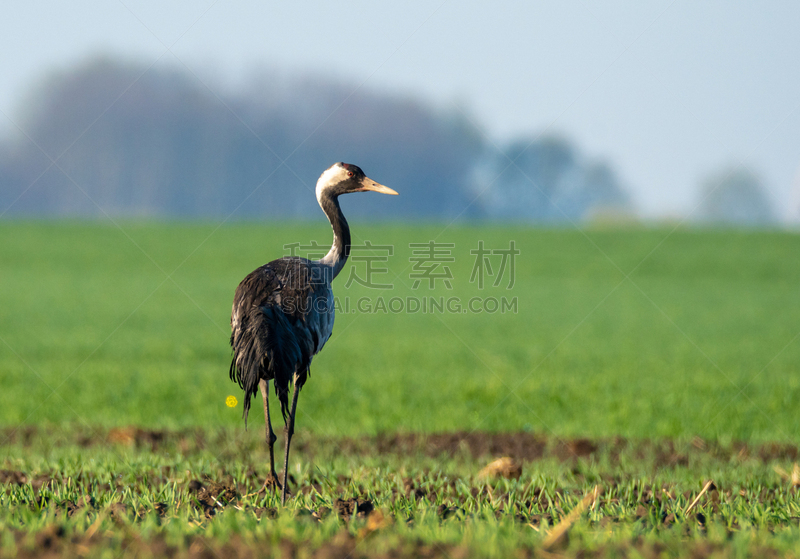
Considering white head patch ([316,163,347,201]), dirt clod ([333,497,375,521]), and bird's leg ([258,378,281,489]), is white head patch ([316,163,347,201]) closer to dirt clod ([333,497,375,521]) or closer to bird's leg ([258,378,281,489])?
bird's leg ([258,378,281,489])

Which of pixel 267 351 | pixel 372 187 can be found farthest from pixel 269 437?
pixel 372 187

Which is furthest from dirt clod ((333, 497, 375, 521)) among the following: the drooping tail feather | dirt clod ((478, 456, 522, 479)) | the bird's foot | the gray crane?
dirt clod ((478, 456, 522, 479))

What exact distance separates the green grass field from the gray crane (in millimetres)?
796

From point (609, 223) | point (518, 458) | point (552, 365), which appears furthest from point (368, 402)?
point (609, 223)

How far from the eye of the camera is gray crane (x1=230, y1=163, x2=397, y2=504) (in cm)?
536

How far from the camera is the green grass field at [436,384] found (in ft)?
15.9

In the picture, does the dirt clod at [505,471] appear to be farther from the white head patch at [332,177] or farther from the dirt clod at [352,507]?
the white head patch at [332,177]

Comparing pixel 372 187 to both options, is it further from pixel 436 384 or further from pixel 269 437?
pixel 436 384

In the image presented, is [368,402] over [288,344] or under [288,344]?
under

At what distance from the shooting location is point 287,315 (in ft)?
18.3

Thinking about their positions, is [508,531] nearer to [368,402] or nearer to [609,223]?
[368,402]

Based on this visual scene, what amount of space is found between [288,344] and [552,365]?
10298mm

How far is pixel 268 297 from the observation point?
18.5 feet

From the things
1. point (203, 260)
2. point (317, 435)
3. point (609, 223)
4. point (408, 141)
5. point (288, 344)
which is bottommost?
point (317, 435)
